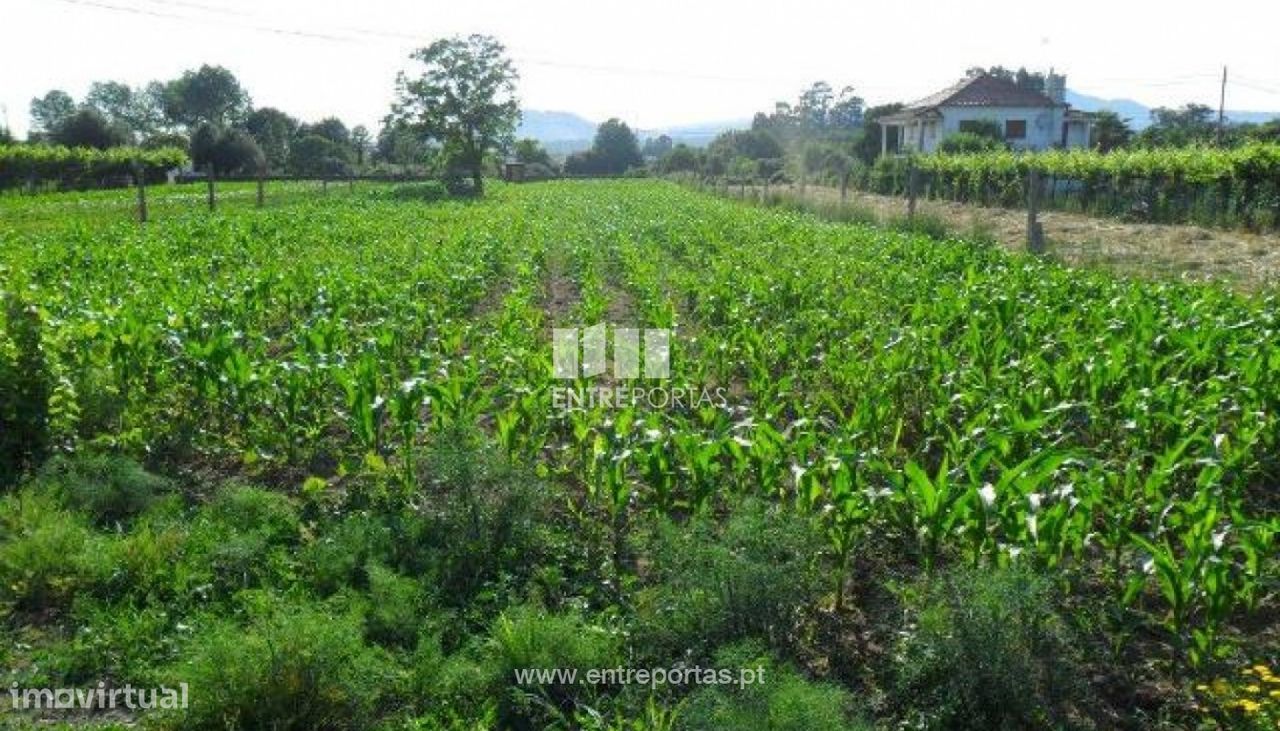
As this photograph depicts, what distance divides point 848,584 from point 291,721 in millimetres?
2897

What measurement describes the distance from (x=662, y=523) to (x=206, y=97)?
112m

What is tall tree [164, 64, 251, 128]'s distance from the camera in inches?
3996

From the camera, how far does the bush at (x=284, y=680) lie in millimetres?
3863

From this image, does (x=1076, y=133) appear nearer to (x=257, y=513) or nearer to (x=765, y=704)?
(x=257, y=513)

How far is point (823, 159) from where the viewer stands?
191 ft

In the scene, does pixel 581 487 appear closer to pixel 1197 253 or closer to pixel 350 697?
pixel 350 697

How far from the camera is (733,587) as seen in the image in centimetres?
427

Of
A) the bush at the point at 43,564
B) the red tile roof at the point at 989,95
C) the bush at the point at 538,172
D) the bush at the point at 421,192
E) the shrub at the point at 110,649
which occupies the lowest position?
the shrub at the point at 110,649

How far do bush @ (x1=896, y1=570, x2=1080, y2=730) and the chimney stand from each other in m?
61.1

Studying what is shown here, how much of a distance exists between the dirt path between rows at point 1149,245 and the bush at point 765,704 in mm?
12753

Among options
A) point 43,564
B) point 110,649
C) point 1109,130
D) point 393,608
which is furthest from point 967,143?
point 110,649

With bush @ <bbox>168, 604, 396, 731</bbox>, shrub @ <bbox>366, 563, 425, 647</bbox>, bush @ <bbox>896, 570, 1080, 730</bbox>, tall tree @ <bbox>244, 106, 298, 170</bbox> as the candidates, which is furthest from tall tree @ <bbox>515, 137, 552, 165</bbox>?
bush @ <bbox>896, 570, 1080, 730</bbox>

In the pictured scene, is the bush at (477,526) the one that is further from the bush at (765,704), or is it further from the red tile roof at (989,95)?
the red tile roof at (989,95)

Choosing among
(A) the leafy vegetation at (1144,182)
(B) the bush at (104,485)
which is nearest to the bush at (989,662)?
(B) the bush at (104,485)
